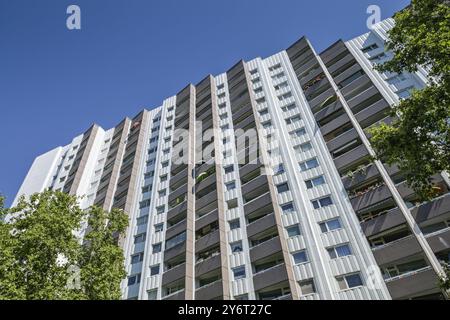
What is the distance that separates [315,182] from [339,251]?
694 cm

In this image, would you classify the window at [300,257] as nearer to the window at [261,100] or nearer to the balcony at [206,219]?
the balcony at [206,219]

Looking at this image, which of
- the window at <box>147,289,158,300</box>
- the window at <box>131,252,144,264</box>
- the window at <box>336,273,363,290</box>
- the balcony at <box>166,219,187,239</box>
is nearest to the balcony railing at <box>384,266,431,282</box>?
the window at <box>336,273,363,290</box>

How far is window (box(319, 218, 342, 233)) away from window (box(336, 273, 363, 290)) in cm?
389

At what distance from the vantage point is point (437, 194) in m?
22.7

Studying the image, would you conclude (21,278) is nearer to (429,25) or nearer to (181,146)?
(429,25)

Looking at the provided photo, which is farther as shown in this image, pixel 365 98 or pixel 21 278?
pixel 365 98

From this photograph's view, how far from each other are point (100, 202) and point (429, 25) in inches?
1537

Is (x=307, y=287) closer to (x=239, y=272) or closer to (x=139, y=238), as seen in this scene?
(x=239, y=272)

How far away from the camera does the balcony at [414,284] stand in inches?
787

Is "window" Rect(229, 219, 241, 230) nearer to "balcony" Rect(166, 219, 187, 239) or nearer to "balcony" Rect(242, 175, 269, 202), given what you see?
"balcony" Rect(242, 175, 269, 202)

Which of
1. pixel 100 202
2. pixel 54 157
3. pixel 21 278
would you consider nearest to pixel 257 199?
pixel 21 278

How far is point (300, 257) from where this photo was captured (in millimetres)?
25250

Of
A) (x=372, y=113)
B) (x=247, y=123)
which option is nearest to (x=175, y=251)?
(x=247, y=123)

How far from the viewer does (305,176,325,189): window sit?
29047 mm
